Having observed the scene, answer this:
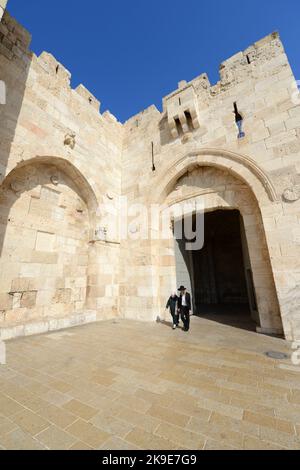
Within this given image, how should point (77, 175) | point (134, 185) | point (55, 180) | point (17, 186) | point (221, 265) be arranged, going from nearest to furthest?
point (17, 186), point (55, 180), point (77, 175), point (134, 185), point (221, 265)

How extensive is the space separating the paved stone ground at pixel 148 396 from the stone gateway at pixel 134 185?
5.03 ft

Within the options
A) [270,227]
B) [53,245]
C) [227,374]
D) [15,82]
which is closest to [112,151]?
[15,82]

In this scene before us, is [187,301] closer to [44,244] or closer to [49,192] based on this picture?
[44,244]

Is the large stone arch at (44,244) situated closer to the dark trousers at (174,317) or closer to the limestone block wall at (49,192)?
the limestone block wall at (49,192)

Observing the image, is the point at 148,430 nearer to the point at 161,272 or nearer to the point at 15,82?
the point at 161,272

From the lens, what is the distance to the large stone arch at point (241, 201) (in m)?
4.63

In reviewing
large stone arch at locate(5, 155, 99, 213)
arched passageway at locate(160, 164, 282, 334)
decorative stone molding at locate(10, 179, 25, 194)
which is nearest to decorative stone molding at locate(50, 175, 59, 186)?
large stone arch at locate(5, 155, 99, 213)

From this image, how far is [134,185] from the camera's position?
25.1 ft

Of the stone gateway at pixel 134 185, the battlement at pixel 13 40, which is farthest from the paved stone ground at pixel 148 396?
the battlement at pixel 13 40

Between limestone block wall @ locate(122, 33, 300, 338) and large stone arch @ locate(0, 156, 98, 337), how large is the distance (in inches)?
69.1

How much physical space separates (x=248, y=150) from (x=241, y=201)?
1.34 meters

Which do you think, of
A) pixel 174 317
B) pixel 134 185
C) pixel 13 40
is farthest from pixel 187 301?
pixel 13 40

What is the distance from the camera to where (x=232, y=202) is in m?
5.57

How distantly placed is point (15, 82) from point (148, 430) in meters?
7.14
